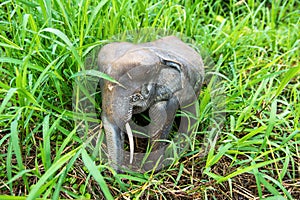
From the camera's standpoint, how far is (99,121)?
2082mm

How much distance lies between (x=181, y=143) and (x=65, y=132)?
1.82 ft

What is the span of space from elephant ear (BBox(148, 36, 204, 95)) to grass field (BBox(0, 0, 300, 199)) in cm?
12

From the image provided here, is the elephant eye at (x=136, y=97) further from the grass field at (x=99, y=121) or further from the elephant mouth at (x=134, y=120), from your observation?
the grass field at (x=99, y=121)

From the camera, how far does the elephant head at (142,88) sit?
6.13ft

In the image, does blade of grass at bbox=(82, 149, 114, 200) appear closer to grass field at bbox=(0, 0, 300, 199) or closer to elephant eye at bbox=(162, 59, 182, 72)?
grass field at bbox=(0, 0, 300, 199)

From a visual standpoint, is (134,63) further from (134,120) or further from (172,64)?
(134,120)

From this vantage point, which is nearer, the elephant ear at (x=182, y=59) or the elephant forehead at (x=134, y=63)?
A: the elephant forehead at (x=134, y=63)

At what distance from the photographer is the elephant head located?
6.13 feet

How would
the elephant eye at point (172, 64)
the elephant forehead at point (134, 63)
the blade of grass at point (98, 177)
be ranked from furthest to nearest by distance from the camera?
the elephant eye at point (172, 64) < the elephant forehead at point (134, 63) < the blade of grass at point (98, 177)

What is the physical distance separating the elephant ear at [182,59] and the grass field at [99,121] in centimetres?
12

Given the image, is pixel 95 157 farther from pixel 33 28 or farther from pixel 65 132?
pixel 33 28

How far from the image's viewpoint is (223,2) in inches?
131

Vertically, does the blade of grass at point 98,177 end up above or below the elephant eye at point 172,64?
below

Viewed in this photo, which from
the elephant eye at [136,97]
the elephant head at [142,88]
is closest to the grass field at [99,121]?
the elephant head at [142,88]
